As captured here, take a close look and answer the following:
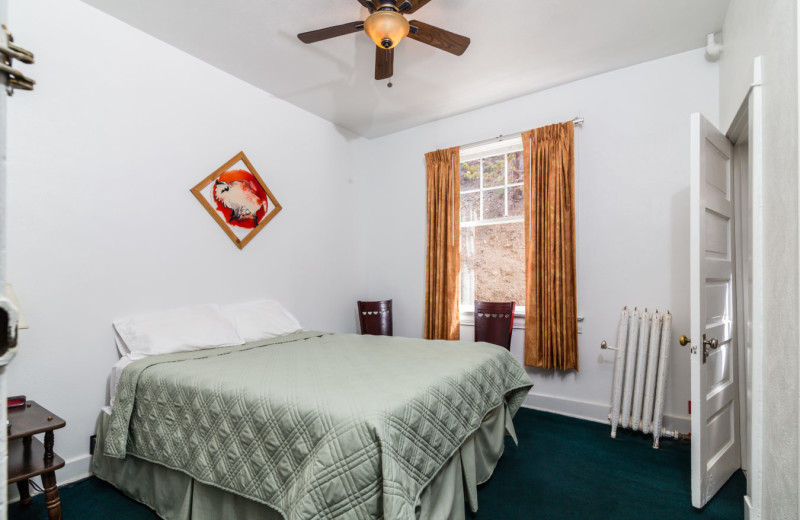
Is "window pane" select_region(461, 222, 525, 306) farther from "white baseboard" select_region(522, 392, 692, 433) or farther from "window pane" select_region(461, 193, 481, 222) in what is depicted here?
"white baseboard" select_region(522, 392, 692, 433)

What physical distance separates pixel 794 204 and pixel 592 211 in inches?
84.9

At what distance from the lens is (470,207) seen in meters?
4.05

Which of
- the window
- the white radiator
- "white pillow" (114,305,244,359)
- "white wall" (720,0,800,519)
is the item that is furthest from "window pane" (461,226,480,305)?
"white wall" (720,0,800,519)

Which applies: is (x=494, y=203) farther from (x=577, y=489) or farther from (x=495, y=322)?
(x=577, y=489)

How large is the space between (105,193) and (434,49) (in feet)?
8.03

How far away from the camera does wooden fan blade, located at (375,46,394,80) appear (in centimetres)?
242

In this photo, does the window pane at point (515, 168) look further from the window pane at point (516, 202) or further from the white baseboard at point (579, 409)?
the white baseboard at point (579, 409)

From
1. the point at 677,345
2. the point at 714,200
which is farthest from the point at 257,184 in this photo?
the point at 677,345

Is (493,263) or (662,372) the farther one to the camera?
(493,263)

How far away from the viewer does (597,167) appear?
3316 millimetres

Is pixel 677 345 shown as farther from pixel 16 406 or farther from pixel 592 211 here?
pixel 16 406

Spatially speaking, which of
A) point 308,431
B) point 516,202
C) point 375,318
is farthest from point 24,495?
point 516,202

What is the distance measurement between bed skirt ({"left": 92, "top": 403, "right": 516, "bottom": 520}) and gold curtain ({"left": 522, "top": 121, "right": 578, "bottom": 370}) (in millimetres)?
1142

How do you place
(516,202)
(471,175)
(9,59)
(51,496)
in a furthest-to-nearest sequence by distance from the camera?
1. (471,175)
2. (516,202)
3. (51,496)
4. (9,59)
